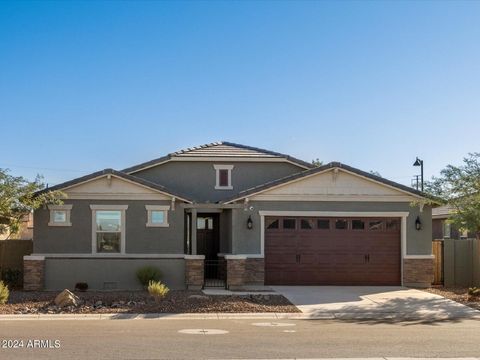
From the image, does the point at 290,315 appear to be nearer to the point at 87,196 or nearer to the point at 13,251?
the point at 87,196

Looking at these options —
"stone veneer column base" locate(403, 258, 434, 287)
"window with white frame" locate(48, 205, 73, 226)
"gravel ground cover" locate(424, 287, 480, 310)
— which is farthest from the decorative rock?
"stone veneer column base" locate(403, 258, 434, 287)

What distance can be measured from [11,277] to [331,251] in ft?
36.5

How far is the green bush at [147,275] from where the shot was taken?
839 inches

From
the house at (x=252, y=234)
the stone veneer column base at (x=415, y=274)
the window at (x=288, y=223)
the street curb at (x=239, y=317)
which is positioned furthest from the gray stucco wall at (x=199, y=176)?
the street curb at (x=239, y=317)

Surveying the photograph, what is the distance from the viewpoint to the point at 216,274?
2520 centimetres

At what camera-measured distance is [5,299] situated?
17656 millimetres

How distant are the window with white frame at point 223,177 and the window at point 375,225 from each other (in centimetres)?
653

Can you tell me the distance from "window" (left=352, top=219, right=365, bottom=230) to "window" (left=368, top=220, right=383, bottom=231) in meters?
0.25

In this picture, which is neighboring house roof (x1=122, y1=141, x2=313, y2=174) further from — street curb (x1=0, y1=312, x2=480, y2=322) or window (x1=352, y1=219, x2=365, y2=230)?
street curb (x1=0, y1=312, x2=480, y2=322)

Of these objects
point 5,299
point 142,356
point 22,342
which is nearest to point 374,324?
point 142,356

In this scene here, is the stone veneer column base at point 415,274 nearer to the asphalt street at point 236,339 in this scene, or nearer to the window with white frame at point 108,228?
the asphalt street at point 236,339

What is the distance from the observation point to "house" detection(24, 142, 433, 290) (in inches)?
854

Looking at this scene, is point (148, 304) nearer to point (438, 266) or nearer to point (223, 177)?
point (223, 177)

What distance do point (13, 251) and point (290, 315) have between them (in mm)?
11427
